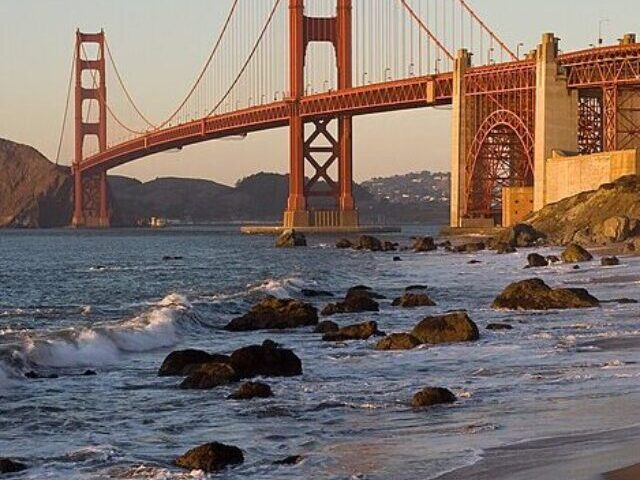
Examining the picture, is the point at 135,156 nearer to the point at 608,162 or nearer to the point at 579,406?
the point at 608,162

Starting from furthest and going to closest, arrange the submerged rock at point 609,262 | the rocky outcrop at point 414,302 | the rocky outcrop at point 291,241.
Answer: the rocky outcrop at point 291,241 → the submerged rock at point 609,262 → the rocky outcrop at point 414,302

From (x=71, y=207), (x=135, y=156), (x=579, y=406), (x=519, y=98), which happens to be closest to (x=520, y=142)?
(x=519, y=98)

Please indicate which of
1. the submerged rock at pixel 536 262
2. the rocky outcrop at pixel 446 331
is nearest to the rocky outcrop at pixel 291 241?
the submerged rock at pixel 536 262

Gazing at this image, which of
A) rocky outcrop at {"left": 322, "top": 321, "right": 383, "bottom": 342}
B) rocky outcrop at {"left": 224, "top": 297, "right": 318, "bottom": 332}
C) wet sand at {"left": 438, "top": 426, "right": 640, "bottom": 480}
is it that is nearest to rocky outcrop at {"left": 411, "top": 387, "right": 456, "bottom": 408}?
wet sand at {"left": 438, "top": 426, "right": 640, "bottom": 480}

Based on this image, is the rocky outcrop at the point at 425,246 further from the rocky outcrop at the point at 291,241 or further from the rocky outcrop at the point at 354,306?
the rocky outcrop at the point at 354,306

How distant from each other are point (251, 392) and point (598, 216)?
155 ft

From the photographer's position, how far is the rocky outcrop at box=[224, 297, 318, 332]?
2305 centimetres

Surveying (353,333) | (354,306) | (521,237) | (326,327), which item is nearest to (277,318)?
(326,327)

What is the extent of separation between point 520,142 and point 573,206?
55.7ft

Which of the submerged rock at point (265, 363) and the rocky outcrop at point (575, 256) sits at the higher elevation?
the rocky outcrop at point (575, 256)

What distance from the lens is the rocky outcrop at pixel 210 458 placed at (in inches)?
397

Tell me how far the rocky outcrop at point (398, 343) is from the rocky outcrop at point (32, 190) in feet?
496

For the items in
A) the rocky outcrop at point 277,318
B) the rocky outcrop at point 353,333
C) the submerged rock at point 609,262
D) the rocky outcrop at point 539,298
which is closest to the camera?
the rocky outcrop at point 353,333

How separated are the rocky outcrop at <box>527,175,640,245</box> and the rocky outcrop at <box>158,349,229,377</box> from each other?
4161cm
